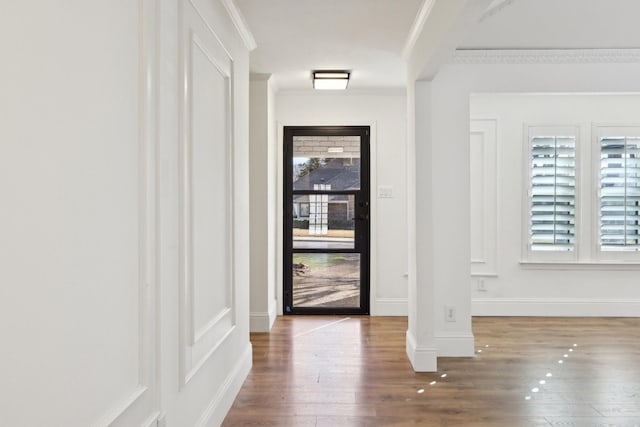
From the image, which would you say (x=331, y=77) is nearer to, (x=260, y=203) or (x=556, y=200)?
(x=260, y=203)

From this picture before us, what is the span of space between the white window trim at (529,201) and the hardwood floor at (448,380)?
804 millimetres

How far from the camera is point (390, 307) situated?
5160 mm

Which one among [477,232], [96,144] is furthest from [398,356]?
[96,144]

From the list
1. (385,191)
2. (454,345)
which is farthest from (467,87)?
(454,345)

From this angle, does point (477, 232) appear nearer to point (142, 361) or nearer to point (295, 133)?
point (295, 133)

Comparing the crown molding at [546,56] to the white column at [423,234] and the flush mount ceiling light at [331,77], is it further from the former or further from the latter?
the flush mount ceiling light at [331,77]

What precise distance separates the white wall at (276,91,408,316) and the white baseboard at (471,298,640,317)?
96 cm

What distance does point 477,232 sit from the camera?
17.0 feet

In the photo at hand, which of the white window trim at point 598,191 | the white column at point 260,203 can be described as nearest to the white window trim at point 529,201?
the white window trim at point 598,191

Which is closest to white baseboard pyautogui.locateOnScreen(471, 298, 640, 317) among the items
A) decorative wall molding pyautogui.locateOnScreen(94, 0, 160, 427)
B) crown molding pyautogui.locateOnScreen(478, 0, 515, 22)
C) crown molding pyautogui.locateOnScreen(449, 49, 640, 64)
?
crown molding pyautogui.locateOnScreen(449, 49, 640, 64)

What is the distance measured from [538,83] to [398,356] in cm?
252

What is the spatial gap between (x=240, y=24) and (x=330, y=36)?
697 millimetres

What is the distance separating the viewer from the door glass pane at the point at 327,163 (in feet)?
17.2

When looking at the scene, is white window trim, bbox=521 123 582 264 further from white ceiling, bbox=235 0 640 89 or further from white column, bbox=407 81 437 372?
white column, bbox=407 81 437 372
